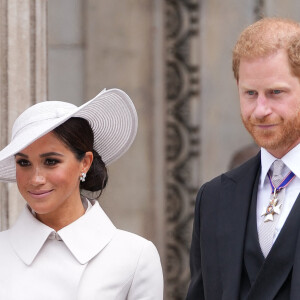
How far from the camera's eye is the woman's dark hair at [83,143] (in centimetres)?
466

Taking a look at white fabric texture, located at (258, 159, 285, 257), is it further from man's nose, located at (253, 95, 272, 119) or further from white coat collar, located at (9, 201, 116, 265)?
white coat collar, located at (9, 201, 116, 265)

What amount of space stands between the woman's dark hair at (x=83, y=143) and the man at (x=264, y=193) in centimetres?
45

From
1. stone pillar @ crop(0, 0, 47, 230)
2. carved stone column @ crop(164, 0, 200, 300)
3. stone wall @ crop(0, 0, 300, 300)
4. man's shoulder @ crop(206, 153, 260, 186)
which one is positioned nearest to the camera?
man's shoulder @ crop(206, 153, 260, 186)

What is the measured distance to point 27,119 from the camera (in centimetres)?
471

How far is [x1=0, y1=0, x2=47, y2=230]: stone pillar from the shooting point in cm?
577

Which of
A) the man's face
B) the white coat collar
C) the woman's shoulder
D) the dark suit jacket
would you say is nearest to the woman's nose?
the white coat collar

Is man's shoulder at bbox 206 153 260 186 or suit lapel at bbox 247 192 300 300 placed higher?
man's shoulder at bbox 206 153 260 186

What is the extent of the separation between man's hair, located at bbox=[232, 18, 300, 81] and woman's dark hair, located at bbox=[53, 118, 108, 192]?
2.00ft

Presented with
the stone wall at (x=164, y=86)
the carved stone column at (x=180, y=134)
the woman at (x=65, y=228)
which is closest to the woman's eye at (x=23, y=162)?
the woman at (x=65, y=228)

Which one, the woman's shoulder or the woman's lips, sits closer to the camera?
the woman's lips

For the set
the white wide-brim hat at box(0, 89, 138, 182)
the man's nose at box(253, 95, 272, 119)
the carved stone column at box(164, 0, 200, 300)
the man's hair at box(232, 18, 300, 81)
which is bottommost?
the carved stone column at box(164, 0, 200, 300)

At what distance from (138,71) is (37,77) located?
222 cm

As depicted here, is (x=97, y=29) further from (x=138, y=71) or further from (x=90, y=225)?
(x=90, y=225)

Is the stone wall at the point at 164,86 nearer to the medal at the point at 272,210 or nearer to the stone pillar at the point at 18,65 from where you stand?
the stone pillar at the point at 18,65
